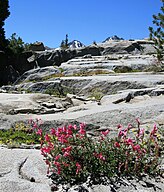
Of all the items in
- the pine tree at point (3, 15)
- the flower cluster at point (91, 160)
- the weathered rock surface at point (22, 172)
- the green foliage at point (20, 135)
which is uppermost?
the pine tree at point (3, 15)

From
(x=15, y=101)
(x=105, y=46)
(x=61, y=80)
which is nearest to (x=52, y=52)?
(x=105, y=46)

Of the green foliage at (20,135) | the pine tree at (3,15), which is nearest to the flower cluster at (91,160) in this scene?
the green foliage at (20,135)

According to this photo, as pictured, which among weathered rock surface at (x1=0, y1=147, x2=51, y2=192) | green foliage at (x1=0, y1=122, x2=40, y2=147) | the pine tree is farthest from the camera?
the pine tree

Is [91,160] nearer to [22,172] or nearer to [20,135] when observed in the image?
[22,172]

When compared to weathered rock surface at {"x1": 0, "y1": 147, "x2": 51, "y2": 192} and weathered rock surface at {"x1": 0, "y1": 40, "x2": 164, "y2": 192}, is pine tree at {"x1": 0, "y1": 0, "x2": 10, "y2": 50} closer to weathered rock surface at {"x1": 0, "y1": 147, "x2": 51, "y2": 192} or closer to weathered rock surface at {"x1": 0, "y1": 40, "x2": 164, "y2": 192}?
weathered rock surface at {"x1": 0, "y1": 40, "x2": 164, "y2": 192}

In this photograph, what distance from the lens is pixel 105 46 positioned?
119 feet

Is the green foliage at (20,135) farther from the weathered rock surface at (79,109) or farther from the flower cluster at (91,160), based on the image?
the flower cluster at (91,160)

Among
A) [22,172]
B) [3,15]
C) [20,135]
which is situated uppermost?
[3,15]

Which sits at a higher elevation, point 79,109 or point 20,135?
point 79,109

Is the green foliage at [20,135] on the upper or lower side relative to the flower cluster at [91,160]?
lower

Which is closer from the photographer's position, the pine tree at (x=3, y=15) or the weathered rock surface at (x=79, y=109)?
the weathered rock surface at (x=79, y=109)

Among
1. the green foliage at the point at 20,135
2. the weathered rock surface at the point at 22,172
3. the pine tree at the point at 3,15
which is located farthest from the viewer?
the pine tree at the point at 3,15

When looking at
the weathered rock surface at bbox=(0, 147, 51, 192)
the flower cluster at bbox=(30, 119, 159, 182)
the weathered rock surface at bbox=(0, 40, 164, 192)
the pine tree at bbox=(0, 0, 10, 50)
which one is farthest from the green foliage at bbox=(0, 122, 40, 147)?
the pine tree at bbox=(0, 0, 10, 50)

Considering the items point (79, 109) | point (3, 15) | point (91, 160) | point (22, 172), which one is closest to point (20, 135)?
point (79, 109)
